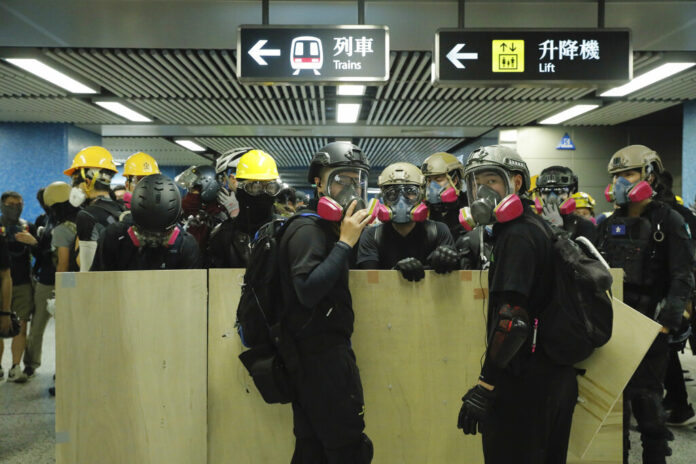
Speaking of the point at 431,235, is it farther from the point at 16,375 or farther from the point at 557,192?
the point at 16,375

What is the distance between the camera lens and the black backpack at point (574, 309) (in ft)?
5.78

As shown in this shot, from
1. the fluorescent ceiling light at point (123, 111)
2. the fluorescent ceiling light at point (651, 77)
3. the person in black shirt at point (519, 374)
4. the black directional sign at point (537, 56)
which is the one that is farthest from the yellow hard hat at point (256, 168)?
the fluorescent ceiling light at point (123, 111)

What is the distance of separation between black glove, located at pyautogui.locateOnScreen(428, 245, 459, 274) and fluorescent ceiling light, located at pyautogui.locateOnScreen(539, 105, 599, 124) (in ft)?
19.3

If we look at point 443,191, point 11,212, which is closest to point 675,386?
point 443,191

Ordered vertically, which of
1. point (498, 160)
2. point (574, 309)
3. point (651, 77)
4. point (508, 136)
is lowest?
point (574, 309)

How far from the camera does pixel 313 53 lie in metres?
3.80

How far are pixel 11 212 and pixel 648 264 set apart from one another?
223 inches

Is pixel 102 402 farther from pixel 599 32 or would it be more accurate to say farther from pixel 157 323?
pixel 599 32

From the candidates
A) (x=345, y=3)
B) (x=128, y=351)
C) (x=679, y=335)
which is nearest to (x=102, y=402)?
(x=128, y=351)

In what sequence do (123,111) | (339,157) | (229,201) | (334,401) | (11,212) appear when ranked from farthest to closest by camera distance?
1. (123,111)
2. (11,212)
3. (229,201)
4. (339,157)
5. (334,401)

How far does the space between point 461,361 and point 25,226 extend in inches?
191

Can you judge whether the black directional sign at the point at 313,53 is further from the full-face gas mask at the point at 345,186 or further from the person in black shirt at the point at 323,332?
the person in black shirt at the point at 323,332

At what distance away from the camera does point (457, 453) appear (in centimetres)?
267

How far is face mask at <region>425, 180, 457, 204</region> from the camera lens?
3.83 m
